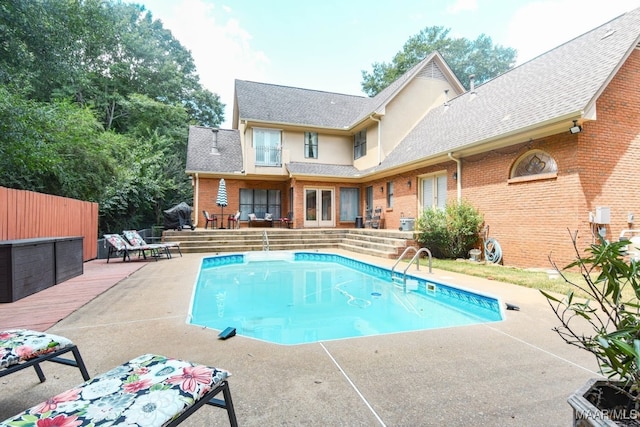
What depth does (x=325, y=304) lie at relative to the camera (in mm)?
5898

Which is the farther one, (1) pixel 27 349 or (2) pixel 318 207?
(2) pixel 318 207

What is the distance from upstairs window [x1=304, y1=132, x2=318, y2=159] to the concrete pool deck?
1260cm

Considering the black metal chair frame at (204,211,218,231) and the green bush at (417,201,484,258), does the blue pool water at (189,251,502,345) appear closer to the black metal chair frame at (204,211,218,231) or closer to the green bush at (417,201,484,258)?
the green bush at (417,201,484,258)

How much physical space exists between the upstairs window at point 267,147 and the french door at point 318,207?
89.5 inches

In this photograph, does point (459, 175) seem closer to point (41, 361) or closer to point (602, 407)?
point (602, 407)

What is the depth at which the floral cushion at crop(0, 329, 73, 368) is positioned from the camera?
1917 mm

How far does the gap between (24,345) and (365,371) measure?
8.03 ft

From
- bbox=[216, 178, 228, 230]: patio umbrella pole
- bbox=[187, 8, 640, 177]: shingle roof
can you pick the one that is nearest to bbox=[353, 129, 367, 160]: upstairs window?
Answer: bbox=[187, 8, 640, 177]: shingle roof

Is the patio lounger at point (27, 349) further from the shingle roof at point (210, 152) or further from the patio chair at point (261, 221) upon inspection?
the shingle roof at point (210, 152)

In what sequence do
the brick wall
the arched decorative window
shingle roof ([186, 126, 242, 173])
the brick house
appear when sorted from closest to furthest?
the brick wall, the brick house, the arched decorative window, shingle roof ([186, 126, 242, 173])

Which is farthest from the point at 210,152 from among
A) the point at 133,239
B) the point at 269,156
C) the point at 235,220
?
the point at 133,239

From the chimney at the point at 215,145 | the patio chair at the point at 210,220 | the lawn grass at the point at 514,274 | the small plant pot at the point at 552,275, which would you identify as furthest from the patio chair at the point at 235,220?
the small plant pot at the point at 552,275

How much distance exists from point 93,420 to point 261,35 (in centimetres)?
2271

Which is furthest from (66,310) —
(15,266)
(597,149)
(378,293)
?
(597,149)
